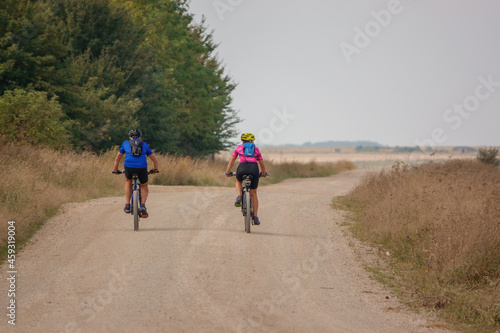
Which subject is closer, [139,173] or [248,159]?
[248,159]

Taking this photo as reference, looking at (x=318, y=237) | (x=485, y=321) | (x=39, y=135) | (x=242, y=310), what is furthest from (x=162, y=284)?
(x=39, y=135)

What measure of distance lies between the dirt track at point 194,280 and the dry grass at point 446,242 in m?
0.69

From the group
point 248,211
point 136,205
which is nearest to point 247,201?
point 248,211

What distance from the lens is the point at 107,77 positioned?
33.3m

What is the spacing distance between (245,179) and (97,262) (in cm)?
401

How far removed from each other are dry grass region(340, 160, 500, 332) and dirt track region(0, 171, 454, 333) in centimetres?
69

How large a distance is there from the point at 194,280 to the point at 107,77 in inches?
1074

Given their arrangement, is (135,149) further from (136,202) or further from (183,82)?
(183,82)

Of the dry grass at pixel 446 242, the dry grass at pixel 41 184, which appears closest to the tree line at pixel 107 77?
the dry grass at pixel 41 184

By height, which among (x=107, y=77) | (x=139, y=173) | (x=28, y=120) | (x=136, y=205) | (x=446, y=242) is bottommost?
(x=446, y=242)

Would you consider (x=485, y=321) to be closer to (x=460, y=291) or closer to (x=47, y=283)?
(x=460, y=291)

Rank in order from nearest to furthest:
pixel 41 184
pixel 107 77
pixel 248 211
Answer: pixel 248 211 < pixel 41 184 < pixel 107 77

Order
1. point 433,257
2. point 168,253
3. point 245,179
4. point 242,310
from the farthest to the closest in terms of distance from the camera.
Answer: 1. point 245,179
2. point 168,253
3. point 433,257
4. point 242,310

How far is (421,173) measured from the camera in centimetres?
1808
